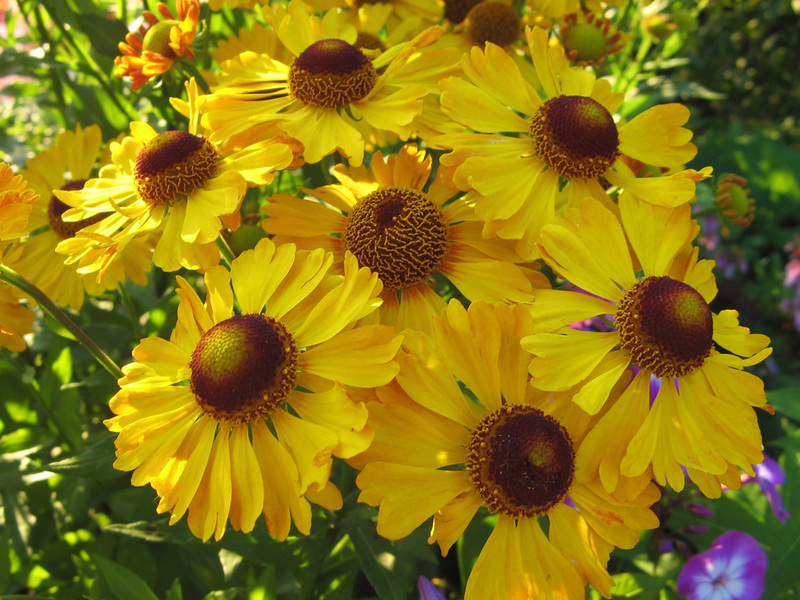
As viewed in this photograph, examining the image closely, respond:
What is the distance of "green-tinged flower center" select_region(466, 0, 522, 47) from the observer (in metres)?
1.37

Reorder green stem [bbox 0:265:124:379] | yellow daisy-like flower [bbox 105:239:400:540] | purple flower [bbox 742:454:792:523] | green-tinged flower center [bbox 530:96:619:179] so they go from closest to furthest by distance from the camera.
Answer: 1. yellow daisy-like flower [bbox 105:239:400:540]
2. green stem [bbox 0:265:124:379]
3. green-tinged flower center [bbox 530:96:619:179]
4. purple flower [bbox 742:454:792:523]

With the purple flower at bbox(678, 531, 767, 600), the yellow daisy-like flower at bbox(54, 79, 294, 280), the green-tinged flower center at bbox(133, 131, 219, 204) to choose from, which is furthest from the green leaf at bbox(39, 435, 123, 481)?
the purple flower at bbox(678, 531, 767, 600)

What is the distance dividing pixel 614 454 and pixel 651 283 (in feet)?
0.75

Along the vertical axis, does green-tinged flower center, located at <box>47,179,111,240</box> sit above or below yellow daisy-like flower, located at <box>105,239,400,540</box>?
below

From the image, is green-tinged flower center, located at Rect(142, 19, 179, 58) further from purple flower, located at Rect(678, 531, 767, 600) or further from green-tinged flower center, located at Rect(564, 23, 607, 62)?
purple flower, located at Rect(678, 531, 767, 600)

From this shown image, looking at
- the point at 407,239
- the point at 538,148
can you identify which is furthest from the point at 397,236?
the point at 538,148

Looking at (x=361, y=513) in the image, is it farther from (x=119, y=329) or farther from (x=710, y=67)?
(x=710, y=67)

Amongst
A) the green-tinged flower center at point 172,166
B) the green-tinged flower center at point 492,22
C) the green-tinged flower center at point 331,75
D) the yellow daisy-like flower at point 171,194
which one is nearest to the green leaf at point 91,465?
the yellow daisy-like flower at point 171,194

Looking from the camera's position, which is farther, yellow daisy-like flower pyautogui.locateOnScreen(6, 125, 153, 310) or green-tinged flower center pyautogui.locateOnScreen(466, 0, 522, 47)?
green-tinged flower center pyautogui.locateOnScreen(466, 0, 522, 47)

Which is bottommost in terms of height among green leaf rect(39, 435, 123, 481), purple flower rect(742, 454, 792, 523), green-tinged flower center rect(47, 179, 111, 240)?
purple flower rect(742, 454, 792, 523)

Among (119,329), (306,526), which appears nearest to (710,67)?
(119,329)

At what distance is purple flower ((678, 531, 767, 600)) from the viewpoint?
1.10 metres

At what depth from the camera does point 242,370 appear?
72cm

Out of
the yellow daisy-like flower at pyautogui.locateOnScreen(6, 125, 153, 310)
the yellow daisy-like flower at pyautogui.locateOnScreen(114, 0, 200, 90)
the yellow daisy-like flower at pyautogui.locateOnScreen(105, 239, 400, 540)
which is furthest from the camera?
the yellow daisy-like flower at pyautogui.locateOnScreen(6, 125, 153, 310)
